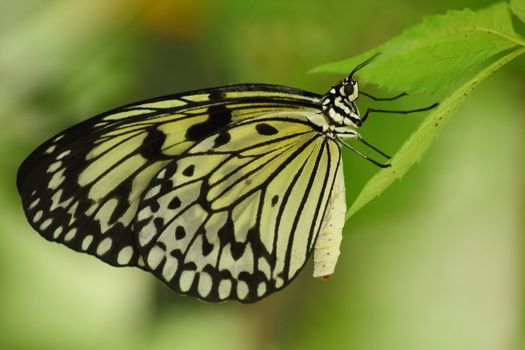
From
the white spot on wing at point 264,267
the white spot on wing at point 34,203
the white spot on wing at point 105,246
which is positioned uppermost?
the white spot on wing at point 34,203

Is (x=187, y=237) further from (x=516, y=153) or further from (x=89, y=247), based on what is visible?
(x=516, y=153)

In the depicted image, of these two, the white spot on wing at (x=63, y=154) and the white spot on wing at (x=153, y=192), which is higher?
the white spot on wing at (x=63, y=154)

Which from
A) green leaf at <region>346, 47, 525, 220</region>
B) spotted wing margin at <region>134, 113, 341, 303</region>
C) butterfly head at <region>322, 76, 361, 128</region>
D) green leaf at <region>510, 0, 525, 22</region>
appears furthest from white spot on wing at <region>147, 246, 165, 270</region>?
green leaf at <region>510, 0, 525, 22</region>

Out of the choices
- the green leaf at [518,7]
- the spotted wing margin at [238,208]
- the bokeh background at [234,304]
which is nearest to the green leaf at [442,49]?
the green leaf at [518,7]

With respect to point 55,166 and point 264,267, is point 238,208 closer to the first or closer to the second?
point 264,267

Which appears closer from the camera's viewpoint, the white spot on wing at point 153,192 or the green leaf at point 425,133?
the green leaf at point 425,133

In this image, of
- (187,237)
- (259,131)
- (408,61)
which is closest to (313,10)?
(259,131)

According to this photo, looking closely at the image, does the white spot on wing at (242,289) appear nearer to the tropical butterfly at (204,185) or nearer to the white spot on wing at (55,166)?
the tropical butterfly at (204,185)

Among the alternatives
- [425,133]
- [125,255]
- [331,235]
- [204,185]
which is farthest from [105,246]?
[425,133]

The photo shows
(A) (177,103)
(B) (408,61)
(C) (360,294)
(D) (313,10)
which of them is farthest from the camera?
(C) (360,294)
